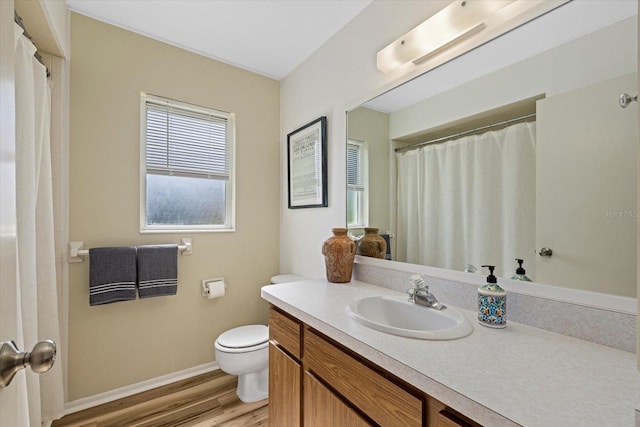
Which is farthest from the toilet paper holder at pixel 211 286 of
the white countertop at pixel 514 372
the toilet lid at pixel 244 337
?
the white countertop at pixel 514 372

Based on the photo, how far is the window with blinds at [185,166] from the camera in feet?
6.67

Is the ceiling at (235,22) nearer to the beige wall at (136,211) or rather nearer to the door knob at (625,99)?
the beige wall at (136,211)

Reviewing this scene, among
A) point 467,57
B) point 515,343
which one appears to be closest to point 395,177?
point 467,57

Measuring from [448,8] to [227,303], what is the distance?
234 centimetres

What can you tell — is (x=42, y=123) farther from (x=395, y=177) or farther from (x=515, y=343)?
(x=515, y=343)

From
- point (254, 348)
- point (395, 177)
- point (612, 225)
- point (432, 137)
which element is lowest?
point (254, 348)

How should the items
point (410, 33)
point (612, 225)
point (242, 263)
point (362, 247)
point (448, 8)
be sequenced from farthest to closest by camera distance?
1. point (242, 263)
2. point (362, 247)
3. point (410, 33)
4. point (448, 8)
5. point (612, 225)

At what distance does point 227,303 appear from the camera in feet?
7.50

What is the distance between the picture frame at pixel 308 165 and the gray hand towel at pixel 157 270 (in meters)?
0.98

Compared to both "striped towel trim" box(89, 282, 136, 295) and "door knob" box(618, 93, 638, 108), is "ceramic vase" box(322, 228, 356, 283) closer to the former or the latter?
"door knob" box(618, 93, 638, 108)

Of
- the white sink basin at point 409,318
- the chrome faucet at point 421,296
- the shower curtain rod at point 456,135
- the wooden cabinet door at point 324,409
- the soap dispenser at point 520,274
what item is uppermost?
the shower curtain rod at point 456,135

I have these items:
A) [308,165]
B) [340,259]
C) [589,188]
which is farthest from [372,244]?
[589,188]

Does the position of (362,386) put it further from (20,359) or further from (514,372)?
(20,359)

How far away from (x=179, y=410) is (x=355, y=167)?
1.90 m
